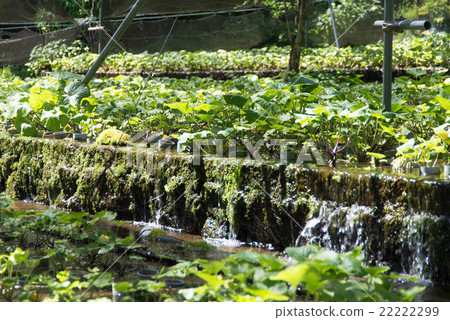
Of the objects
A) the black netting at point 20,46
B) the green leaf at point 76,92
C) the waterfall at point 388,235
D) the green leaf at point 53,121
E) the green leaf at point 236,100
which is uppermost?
the black netting at point 20,46

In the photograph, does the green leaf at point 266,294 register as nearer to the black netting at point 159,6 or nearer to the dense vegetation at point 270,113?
the dense vegetation at point 270,113

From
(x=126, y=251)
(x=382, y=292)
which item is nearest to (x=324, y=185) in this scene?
(x=126, y=251)

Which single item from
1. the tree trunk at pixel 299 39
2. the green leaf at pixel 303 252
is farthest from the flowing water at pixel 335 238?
the tree trunk at pixel 299 39

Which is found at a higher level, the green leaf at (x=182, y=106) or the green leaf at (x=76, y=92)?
the green leaf at (x=76, y=92)

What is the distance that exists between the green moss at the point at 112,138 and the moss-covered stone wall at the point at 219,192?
4.6 inches

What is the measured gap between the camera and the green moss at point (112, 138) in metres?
5.01

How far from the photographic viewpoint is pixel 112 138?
5047 mm

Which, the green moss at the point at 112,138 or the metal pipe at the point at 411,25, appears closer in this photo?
the metal pipe at the point at 411,25

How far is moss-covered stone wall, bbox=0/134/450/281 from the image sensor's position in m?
3.33

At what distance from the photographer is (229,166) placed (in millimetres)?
4066

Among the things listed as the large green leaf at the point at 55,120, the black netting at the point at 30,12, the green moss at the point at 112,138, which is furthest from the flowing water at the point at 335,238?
the black netting at the point at 30,12

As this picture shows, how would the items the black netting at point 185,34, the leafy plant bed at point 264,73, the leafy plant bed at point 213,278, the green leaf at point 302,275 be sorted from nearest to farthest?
the green leaf at point 302,275
the leafy plant bed at point 213,278
the leafy plant bed at point 264,73
the black netting at point 185,34

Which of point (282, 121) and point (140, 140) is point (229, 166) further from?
point (140, 140)

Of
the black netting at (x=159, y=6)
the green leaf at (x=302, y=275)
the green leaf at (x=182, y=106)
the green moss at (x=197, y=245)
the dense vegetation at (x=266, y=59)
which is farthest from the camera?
the black netting at (x=159, y=6)
